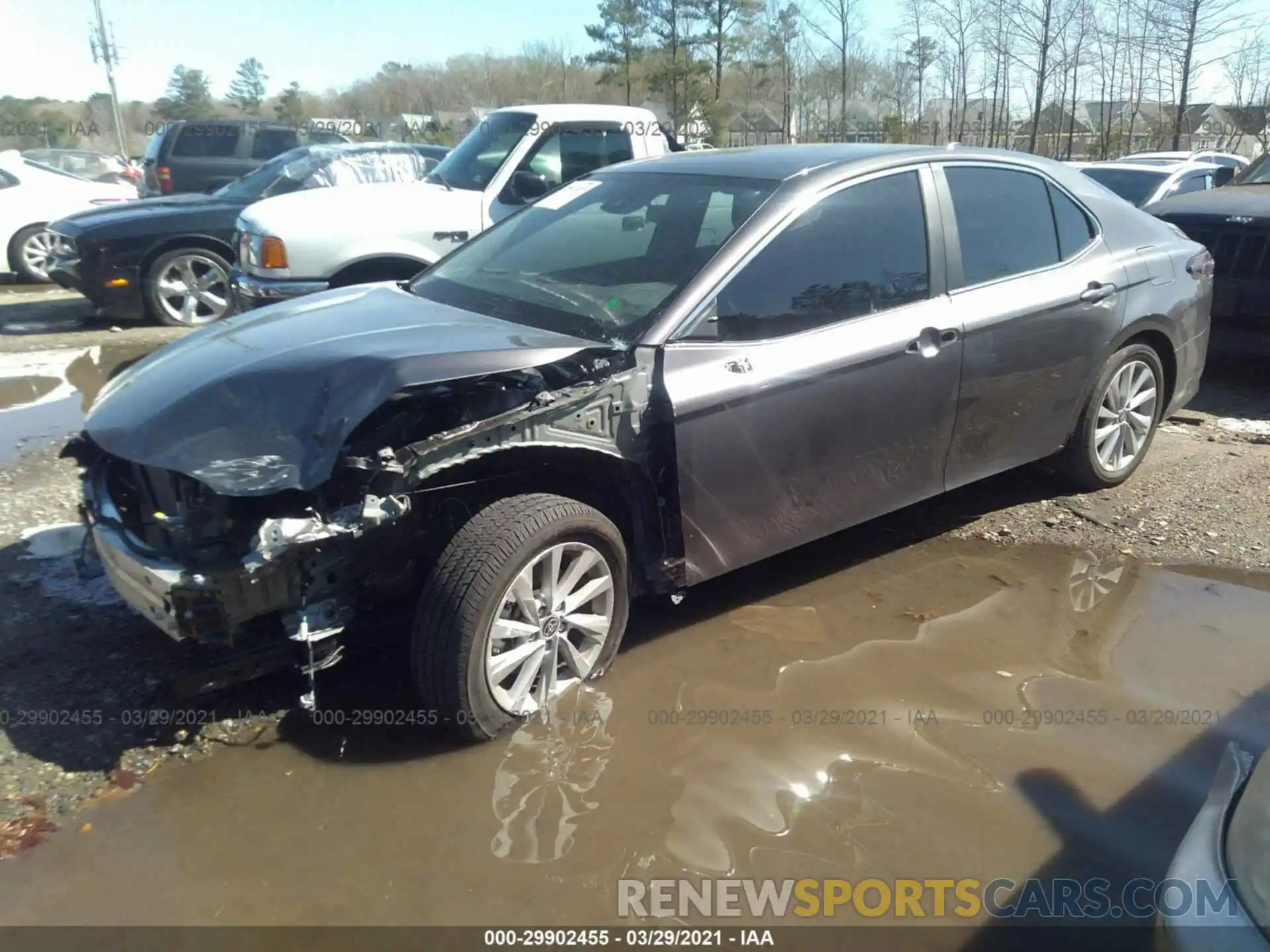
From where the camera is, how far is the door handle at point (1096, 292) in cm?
458

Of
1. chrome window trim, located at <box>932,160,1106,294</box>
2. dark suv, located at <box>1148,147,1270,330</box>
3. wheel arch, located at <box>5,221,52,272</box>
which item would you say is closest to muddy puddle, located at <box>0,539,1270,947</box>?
chrome window trim, located at <box>932,160,1106,294</box>

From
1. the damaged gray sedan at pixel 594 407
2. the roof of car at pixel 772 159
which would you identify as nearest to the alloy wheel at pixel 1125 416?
the damaged gray sedan at pixel 594 407

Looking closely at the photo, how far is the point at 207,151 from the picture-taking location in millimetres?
14625

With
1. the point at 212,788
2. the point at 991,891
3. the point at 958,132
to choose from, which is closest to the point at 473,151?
the point at 212,788

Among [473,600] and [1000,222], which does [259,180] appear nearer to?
[1000,222]

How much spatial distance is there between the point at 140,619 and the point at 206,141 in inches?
505

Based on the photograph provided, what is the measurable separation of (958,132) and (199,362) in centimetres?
2729

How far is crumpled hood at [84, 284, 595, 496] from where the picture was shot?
2.94 metres

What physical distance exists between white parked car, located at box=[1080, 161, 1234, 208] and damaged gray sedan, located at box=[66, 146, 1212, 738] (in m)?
7.07

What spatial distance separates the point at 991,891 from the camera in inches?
105

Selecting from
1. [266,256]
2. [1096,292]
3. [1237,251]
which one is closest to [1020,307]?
[1096,292]

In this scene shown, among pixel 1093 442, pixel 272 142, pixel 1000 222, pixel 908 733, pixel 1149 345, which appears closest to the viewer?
pixel 908 733

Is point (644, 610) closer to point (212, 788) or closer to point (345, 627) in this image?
point (345, 627)

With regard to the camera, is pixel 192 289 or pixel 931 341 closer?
pixel 931 341
